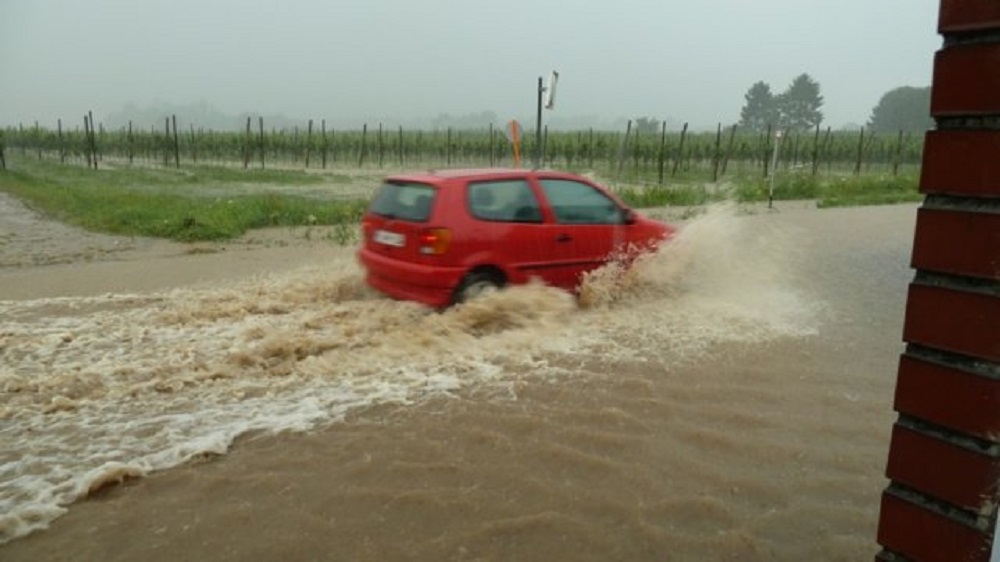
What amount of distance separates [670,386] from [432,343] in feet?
6.93

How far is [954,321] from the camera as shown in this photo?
6.43 ft

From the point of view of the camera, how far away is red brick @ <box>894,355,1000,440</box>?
75.7 inches

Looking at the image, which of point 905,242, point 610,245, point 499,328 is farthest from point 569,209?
point 905,242

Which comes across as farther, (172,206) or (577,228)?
(172,206)

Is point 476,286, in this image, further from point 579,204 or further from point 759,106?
point 759,106

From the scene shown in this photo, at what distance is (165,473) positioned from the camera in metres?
4.28

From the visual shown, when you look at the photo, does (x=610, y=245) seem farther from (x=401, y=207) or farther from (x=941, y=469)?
(x=941, y=469)

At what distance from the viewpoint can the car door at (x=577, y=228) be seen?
800cm

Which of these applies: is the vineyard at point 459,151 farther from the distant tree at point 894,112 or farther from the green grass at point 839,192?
the distant tree at point 894,112

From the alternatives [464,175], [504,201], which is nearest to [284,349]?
[464,175]

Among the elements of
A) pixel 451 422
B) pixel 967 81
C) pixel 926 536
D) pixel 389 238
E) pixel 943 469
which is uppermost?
pixel 967 81

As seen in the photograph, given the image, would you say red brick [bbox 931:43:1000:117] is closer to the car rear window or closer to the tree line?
the car rear window

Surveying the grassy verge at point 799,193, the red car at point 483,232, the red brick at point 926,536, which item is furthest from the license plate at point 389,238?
the grassy verge at point 799,193

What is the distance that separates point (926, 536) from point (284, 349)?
538cm
